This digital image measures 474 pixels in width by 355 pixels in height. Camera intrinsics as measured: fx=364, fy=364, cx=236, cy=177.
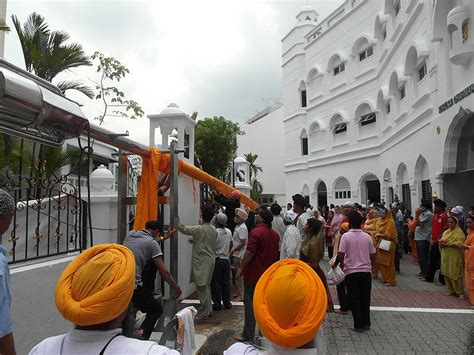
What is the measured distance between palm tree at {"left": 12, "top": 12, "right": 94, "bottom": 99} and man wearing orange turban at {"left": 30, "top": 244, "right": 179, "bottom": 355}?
9326mm

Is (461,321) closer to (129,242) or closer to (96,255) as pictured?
(129,242)

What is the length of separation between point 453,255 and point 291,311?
6.48m

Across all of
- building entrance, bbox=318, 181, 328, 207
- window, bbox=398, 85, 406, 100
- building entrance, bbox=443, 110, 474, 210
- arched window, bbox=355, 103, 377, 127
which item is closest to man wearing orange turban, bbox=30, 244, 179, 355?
building entrance, bbox=443, 110, 474, 210

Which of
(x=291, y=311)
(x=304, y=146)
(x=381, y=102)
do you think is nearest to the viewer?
(x=291, y=311)

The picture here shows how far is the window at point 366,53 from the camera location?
21.0m

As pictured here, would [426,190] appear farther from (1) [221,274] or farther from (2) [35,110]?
(2) [35,110]

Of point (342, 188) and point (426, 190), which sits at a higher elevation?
point (342, 188)

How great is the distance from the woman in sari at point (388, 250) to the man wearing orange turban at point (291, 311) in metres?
6.74

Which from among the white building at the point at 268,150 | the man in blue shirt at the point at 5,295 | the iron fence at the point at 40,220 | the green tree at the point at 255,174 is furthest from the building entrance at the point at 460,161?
the white building at the point at 268,150

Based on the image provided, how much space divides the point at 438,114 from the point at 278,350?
1082cm

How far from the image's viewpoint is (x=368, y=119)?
68.4 ft

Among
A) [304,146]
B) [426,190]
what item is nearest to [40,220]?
[426,190]

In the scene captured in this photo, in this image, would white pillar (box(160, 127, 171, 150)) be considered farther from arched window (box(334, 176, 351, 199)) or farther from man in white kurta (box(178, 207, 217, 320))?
arched window (box(334, 176, 351, 199))

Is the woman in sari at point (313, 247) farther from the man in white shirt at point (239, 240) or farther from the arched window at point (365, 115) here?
the arched window at point (365, 115)
